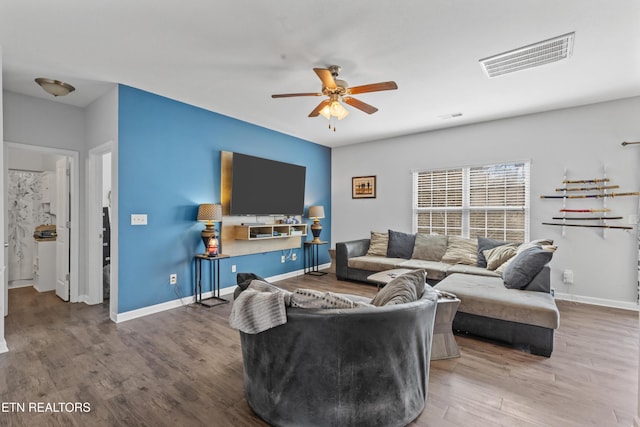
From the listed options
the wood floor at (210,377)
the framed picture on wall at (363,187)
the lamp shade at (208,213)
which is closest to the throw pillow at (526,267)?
the wood floor at (210,377)

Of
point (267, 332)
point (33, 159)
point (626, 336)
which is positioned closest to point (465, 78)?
point (626, 336)

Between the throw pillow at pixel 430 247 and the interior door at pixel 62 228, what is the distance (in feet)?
16.2

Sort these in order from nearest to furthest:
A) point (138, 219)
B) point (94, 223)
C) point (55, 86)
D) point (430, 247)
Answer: point (55, 86) < point (138, 219) < point (94, 223) < point (430, 247)

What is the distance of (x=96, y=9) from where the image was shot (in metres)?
2.11

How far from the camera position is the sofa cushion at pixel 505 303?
8.25ft

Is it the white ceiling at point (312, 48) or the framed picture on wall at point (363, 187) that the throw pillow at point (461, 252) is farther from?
the white ceiling at point (312, 48)

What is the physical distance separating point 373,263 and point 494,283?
1921 millimetres

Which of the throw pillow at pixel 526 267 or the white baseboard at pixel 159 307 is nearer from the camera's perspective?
the throw pillow at pixel 526 267

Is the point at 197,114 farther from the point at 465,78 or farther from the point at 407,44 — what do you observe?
the point at 465,78

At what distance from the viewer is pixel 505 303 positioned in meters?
2.69

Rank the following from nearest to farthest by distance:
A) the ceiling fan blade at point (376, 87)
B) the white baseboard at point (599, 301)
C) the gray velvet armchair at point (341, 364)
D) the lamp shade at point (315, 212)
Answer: the gray velvet armchair at point (341, 364) → the ceiling fan blade at point (376, 87) → the white baseboard at point (599, 301) → the lamp shade at point (315, 212)

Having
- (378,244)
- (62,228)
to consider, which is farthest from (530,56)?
(62,228)

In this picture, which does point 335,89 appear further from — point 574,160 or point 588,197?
point 588,197

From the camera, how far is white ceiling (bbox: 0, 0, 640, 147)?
2119mm
